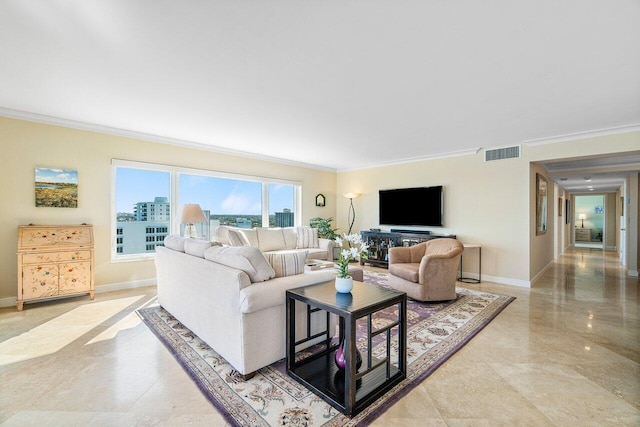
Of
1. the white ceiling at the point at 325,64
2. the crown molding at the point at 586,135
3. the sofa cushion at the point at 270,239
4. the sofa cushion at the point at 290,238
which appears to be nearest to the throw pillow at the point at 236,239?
the sofa cushion at the point at 270,239

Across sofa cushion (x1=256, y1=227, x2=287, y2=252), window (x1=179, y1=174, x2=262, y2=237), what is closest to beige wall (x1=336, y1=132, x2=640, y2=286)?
sofa cushion (x1=256, y1=227, x2=287, y2=252)

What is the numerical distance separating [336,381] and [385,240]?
4458mm

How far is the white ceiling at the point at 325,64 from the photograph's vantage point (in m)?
1.74

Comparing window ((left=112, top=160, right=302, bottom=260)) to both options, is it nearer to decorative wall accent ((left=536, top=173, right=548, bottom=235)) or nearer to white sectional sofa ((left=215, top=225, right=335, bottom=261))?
white sectional sofa ((left=215, top=225, right=335, bottom=261))

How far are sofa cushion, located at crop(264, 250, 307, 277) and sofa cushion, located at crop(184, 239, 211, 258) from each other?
70cm

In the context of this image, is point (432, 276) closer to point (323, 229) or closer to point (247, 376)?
point (247, 376)

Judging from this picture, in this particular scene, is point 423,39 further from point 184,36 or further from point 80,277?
point 80,277

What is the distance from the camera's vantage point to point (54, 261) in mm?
3578

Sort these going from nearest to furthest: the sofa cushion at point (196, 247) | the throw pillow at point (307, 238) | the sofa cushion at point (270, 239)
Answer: the sofa cushion at point (196, 247), the sofa cushion at point (270, 239), the throw pillow at point (307, 238)

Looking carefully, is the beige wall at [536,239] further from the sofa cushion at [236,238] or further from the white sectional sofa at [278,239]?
the sofa cushion at [236,238]

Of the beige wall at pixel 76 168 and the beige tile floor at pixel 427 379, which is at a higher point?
the beige wall at pixel 76 168

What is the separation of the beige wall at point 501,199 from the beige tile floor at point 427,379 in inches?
59.4

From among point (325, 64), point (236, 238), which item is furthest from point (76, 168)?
point (325, 64)

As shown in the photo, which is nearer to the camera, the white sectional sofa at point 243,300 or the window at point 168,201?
the white sectional sofa at point 243,300
